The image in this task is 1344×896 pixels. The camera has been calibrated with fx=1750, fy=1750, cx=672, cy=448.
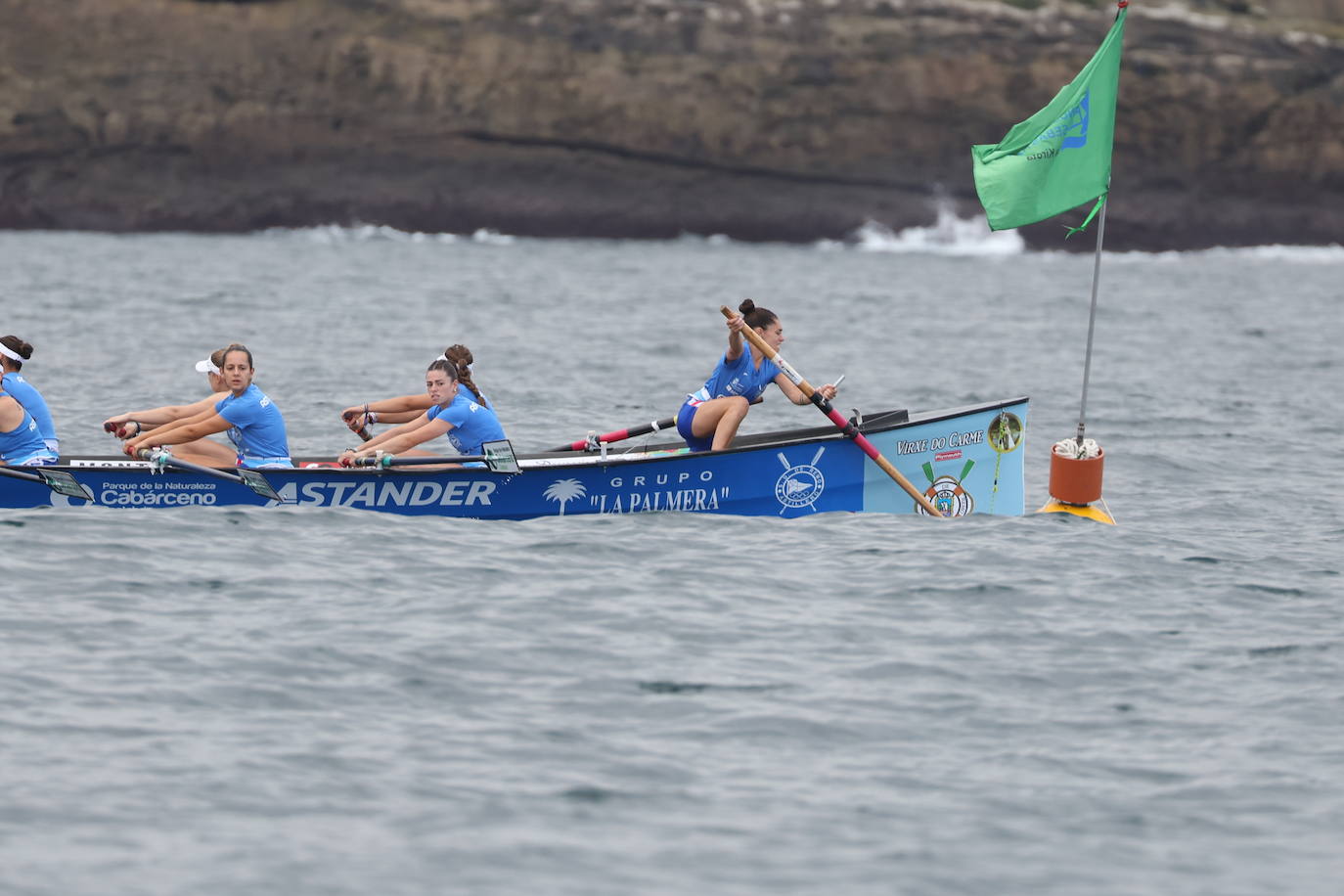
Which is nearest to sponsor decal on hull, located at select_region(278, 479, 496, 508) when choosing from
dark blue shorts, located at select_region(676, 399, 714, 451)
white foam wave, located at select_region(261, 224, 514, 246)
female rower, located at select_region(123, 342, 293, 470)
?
female rower, located at select_region(123, 342, 293, 470)

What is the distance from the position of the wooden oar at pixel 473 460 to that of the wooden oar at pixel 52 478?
81.8 inches

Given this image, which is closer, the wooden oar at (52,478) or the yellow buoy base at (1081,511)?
the wooden oar at (52,478)

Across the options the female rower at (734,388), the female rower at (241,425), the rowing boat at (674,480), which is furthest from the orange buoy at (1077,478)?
the female rower at (241,425)

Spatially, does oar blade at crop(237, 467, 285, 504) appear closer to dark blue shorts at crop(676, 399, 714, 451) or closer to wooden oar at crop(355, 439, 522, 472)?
wooden oar at crop(355, 439, 522, 472)

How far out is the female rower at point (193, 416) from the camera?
1322 cm

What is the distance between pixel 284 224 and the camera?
48.3 metres

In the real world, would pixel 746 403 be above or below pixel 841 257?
below

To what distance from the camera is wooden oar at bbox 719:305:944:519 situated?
1312 cm

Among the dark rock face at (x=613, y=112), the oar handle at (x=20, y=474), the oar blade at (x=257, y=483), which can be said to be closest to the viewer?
the oar handle at (x=20, y=474)

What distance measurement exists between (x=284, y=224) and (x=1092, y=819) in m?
43.1

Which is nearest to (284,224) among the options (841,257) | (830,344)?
(841,257)

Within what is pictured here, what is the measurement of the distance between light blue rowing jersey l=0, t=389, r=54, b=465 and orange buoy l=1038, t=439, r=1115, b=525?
7.74 m

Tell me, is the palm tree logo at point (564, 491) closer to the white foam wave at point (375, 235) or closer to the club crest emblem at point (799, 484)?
the club crest emblem at point (799, 484)

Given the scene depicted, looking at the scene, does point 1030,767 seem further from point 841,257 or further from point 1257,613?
point 841,257
